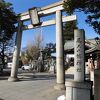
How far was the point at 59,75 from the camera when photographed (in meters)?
18.7

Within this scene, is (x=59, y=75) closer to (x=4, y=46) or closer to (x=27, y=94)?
(x=27, y=94)

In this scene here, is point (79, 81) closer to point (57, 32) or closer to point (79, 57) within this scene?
point (79, 57)

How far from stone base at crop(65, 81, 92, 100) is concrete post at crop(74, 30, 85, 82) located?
0.31 meters

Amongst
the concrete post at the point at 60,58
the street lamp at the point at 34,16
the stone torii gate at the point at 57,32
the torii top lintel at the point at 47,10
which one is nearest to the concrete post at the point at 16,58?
the stone torii gate at the point at 57,32

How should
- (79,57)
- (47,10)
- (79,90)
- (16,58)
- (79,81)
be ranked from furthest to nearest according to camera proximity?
1. (16,58)
2. (47,10)
3. (79,57)
4. (79,81)
5. (79,90)

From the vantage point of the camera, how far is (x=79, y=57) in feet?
40.3

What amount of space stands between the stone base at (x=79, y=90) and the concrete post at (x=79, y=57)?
312 mm

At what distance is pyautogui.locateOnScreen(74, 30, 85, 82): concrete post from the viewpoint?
12101 millimetres

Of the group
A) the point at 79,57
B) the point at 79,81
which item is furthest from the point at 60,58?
the point at 79,81

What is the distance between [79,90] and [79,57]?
4.64ft

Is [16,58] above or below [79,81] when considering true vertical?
above

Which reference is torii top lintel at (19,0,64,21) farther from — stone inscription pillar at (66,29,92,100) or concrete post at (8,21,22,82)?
stone inscription pillar at (66,29,92,100)

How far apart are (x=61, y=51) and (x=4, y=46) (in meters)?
19.7

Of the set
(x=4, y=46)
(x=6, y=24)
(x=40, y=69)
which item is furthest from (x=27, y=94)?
(x=40, y=69)
